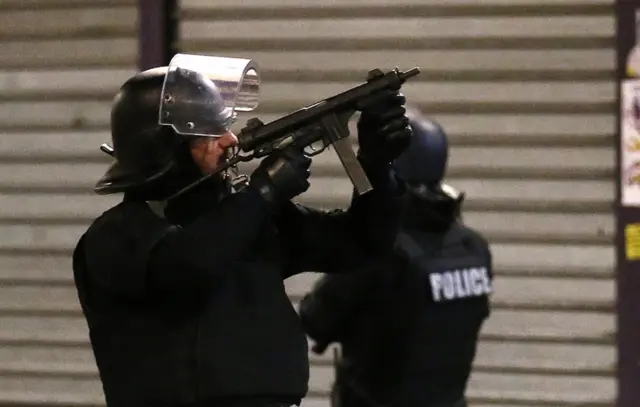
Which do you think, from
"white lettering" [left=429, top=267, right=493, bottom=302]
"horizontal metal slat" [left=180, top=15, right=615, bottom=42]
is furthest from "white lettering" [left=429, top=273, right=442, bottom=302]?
"horizontal metal slat" [left=180, top=15, right=615, bottom=42]

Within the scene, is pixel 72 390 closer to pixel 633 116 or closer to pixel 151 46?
pixel 151 46

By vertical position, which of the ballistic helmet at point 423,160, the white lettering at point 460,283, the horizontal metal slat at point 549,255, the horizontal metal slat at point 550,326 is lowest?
the horizontal metal slat at point 550,326

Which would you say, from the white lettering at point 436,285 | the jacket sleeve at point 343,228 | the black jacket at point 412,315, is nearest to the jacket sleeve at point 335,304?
the black jacket at point 412,315

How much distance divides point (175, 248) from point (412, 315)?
132 centimetres

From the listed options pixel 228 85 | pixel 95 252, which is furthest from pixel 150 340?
pixel 228 85

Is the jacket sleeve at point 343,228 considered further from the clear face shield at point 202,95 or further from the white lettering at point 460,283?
the white lettering at point 460,283

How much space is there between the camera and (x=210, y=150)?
209 cm

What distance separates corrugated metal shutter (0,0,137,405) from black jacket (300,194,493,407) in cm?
169

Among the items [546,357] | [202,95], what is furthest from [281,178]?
[546,357]

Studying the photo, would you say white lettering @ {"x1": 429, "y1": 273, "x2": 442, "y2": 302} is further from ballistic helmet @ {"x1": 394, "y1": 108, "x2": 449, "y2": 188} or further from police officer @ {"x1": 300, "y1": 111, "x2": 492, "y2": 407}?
ballistic helmet @ {"x1": 394, "y1": 108, "x2": 449, "y2": 188}

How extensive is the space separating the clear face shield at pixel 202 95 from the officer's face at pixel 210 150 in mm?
19

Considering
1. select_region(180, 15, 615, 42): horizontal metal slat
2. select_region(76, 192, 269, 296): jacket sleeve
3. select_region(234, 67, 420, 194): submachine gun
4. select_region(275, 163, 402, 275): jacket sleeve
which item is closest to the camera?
select_region(76, 192, 269, 296): jacket sleeve

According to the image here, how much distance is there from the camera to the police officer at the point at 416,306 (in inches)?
120

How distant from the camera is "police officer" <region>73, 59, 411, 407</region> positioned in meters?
1.93
